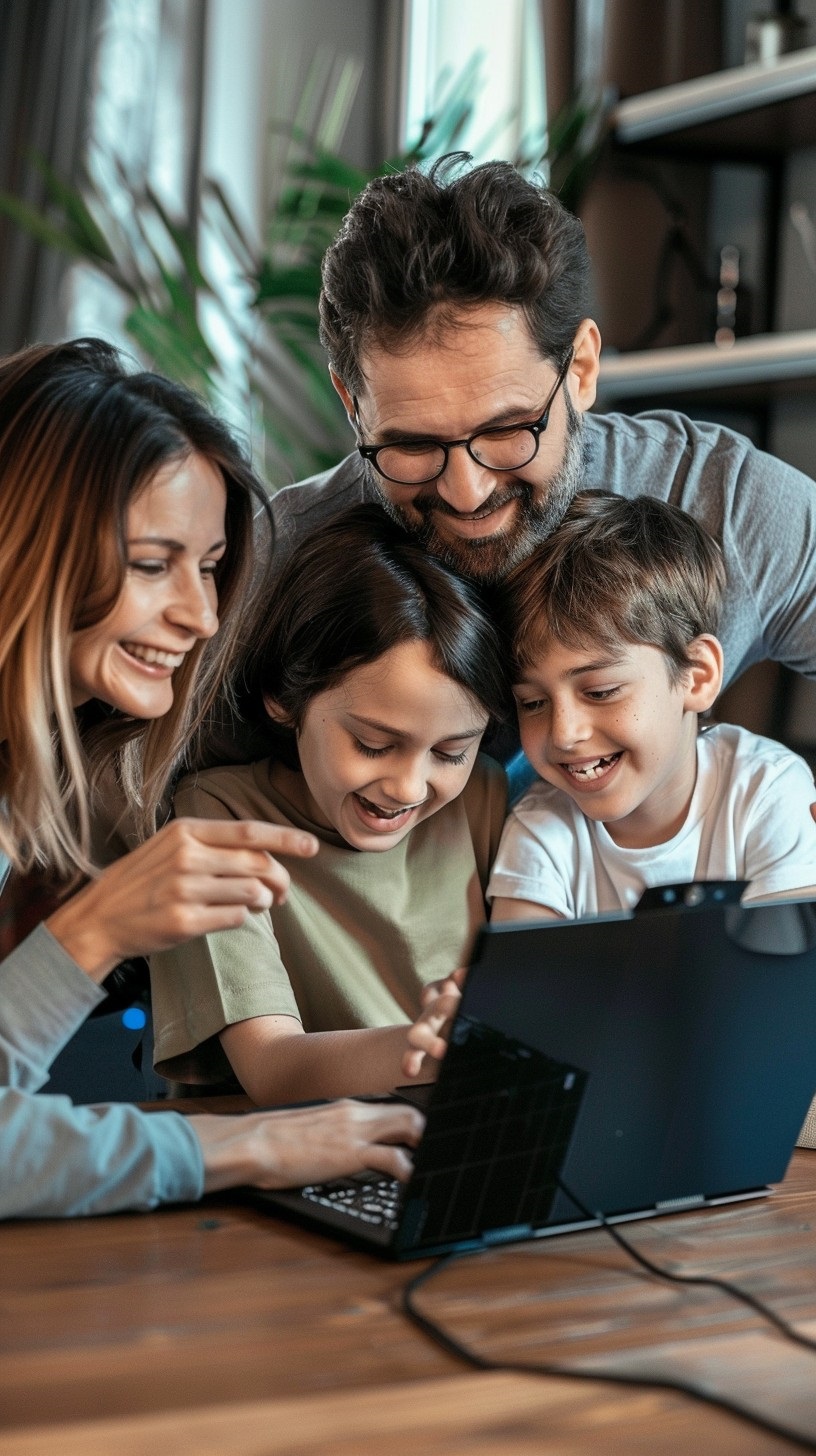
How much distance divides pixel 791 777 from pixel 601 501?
13.8 inches

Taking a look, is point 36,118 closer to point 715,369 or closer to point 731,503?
point 715,369

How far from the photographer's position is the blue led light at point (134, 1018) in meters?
1.66

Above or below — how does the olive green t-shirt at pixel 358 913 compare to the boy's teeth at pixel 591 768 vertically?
below

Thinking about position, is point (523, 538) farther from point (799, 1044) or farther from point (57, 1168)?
point (57, 1168)

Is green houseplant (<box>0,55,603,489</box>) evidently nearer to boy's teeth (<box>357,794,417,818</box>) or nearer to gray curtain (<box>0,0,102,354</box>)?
gray curtain (<box>0,0,102,354</box>)

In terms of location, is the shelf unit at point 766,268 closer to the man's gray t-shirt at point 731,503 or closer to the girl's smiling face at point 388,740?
the man's gray t-shirt at point 731,503

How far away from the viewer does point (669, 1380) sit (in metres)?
0.75

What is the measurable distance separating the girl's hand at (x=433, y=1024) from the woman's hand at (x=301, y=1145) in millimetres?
48

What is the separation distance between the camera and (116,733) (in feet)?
4.80

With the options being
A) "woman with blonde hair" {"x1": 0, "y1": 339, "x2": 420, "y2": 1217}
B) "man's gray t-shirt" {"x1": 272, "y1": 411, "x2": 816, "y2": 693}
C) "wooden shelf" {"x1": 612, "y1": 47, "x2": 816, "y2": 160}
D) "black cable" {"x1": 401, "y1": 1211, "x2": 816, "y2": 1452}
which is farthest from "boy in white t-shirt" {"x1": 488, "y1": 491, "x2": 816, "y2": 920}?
"wooden shelf" {"x1": 612, "y1": 47, "x2": 816, "y2": 160}

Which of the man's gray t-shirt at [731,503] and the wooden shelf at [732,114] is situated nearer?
the man's gray t-shirt at [731,503]

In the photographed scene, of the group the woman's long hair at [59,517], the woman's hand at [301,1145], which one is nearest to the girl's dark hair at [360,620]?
the woman's long hair at [59,517]

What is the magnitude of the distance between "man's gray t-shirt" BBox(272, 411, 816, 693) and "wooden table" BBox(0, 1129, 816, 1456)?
90 cm

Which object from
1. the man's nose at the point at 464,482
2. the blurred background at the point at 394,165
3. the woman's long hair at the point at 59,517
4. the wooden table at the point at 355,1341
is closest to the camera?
the wooden table at the point at 355,1341
